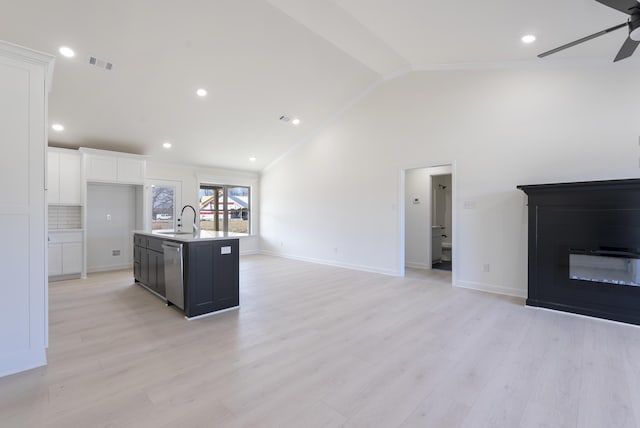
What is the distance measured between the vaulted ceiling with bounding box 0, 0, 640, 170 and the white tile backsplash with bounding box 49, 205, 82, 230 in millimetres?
1235

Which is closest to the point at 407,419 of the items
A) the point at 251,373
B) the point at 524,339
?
the point at 251,373

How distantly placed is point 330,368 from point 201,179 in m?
6.60

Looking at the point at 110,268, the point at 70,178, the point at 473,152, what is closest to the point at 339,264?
the point at 473,152

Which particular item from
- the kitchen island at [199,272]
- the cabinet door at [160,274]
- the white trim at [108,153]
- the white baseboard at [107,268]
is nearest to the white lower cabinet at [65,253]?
the white baseboard at [107,268]

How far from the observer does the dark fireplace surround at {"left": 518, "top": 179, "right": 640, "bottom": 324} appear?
130 inches

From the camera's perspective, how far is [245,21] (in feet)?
12.5

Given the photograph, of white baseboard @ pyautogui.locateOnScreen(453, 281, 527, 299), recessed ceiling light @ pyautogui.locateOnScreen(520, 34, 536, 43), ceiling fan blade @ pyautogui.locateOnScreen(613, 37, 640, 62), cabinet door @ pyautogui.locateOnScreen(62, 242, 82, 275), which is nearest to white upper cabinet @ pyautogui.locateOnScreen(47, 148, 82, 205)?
cabinet door @ pyautogui.locateOnScreen(62, 242, 82, 275)

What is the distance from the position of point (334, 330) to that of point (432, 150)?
11.9 feet

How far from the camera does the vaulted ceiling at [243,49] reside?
128 inches

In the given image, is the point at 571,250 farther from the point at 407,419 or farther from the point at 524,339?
the point at 407,419

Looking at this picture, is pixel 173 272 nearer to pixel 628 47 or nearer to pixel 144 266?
pixel 144 266

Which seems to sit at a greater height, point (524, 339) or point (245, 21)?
point (245, 21)

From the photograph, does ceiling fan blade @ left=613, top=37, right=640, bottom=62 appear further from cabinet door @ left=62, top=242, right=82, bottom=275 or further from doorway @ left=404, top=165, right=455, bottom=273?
cabinet door @ left=62, top=242, right=82, bottom=275

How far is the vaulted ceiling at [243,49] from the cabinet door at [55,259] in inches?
78.0
